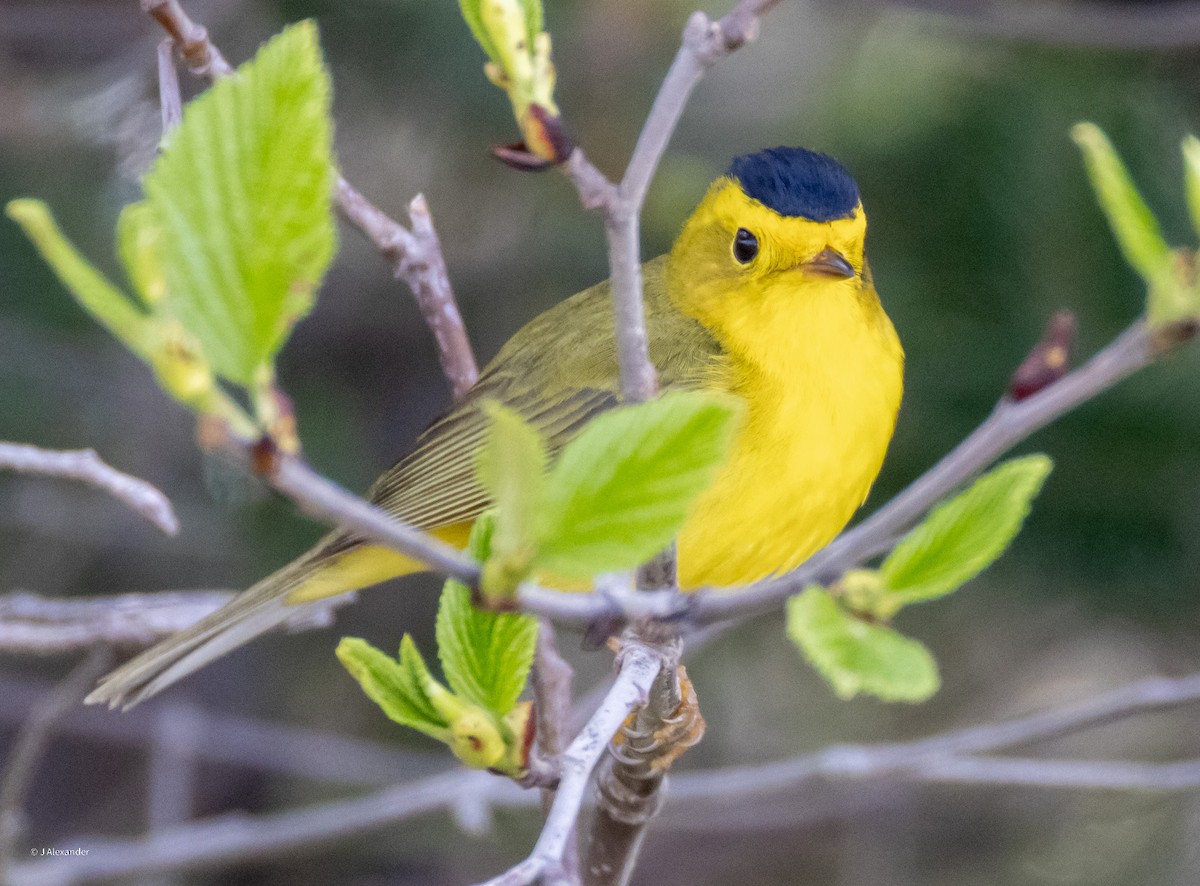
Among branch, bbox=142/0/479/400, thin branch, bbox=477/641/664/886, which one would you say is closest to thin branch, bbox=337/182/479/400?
branch, bbox=142/0/479/400

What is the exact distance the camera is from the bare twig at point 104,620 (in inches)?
94.6

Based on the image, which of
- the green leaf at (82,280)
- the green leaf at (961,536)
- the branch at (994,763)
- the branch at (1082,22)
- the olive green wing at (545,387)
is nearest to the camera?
the green leaf at (82,280)

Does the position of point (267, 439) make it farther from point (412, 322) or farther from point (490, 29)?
point (412, 322)

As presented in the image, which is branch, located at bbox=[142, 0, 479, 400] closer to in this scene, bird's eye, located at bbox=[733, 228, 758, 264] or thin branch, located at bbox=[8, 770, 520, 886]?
bird's eye, located at bbox=[733, 228, 758, 264]

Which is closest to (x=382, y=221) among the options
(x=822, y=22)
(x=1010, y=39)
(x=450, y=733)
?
(x=450, y=733)

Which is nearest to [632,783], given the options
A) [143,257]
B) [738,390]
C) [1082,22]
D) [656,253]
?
[738,390]

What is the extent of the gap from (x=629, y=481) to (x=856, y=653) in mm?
186

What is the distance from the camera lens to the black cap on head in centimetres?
271

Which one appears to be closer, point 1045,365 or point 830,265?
point 1045,365

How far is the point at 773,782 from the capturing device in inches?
108

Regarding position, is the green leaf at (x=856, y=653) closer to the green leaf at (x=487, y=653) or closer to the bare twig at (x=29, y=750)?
the green leaf at (x=487, y=653)

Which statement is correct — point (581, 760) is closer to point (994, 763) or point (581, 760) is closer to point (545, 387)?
point (545, 387)

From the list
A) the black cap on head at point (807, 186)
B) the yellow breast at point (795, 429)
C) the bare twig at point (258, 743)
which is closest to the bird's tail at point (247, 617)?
the yellow breast at point (795, 429)

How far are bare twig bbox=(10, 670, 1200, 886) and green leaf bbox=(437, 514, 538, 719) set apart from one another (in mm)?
1483
